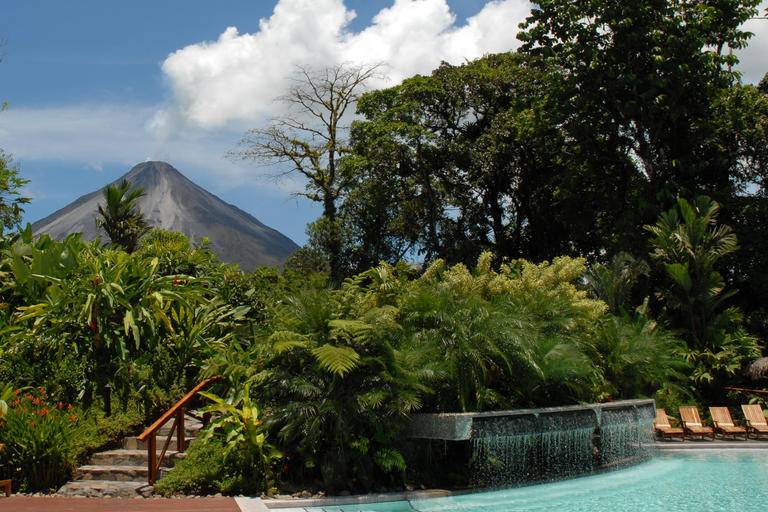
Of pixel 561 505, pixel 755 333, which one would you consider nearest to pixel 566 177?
pixel 755 333

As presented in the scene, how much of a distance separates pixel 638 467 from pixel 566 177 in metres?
13.5

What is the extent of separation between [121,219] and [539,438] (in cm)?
1803

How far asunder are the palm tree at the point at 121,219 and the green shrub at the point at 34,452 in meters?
15.7

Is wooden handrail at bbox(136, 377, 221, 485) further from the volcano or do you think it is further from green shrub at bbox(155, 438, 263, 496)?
the volcano

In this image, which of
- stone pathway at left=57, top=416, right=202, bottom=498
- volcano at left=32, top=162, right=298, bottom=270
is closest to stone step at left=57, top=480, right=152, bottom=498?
stone pathway at left=57, top=416, right=202, bottom=498

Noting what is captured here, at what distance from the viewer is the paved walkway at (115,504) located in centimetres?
737

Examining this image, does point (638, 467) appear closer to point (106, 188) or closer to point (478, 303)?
point (478, 303)

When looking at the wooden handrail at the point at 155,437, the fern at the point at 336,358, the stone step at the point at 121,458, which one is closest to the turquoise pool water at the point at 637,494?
the fern at the point at 336,358

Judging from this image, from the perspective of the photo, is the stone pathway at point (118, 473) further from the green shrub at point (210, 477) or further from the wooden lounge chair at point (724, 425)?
the wooden lounge chair at point (724, 425)

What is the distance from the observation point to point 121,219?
79.7 feet

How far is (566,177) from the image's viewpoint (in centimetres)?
2386

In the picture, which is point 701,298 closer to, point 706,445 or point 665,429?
point 665,429

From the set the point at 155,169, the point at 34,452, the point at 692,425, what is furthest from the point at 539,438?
the point at 155,169

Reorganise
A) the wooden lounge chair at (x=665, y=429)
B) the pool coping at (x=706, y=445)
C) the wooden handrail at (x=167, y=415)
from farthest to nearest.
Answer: the wooden lounge chair at (x=665, y=429) < the pool coping at (x=706, y=445) < the wooden handrail at (x=167, y=415)
